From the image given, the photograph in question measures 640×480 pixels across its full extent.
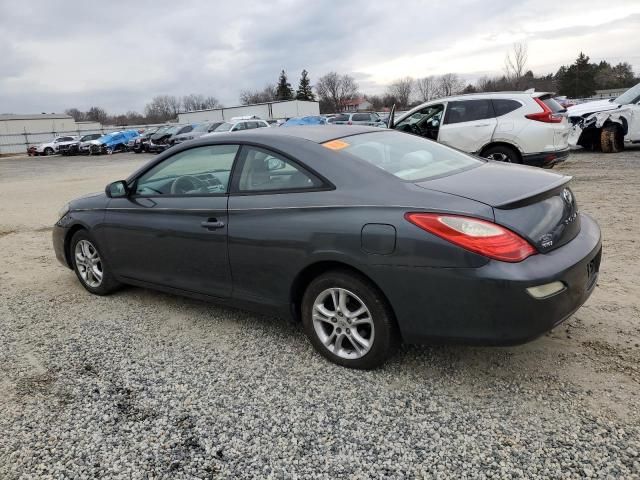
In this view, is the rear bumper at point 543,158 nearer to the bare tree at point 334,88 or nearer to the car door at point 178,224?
the car door at point 178,224

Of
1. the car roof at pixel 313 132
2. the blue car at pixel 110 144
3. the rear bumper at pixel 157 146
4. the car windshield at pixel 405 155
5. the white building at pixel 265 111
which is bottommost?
the car windshield at pixel 405 155

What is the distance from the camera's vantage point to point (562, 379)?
2.98 meters

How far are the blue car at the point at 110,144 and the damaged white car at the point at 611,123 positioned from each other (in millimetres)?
29312

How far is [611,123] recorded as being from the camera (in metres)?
14.0

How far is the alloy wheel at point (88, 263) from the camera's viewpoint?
4.80m

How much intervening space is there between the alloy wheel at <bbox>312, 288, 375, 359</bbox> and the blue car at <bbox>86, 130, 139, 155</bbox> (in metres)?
35.2

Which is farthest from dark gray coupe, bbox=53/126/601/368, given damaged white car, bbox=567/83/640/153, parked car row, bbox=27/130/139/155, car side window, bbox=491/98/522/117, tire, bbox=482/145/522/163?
parked car row, bbox=27/130/139/155

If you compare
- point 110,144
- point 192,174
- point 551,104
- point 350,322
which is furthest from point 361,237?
point 110,144

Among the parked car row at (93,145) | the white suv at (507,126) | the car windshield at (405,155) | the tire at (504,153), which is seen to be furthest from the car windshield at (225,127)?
the car windshield at (405,155)

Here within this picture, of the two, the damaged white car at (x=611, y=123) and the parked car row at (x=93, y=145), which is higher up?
the parked car row at (x=93, y=145)

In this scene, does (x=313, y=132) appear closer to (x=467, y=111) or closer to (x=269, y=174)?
(x=269, y=174)

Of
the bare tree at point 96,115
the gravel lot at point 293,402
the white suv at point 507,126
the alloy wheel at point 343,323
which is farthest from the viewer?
the bare tree at point 96,115

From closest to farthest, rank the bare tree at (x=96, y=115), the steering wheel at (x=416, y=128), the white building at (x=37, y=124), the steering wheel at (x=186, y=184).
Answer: the steering wheel at (x=186, y=184) < the steering wheel at (x=416, y=128) < the white building at (x=37, y=124) < the bare tree at (x=96, y=115)

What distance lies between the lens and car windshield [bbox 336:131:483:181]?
10.9ft
